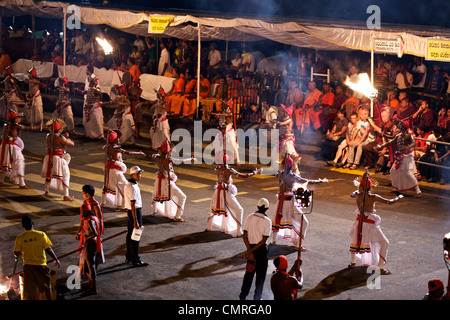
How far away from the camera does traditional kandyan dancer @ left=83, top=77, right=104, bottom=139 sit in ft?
71.3

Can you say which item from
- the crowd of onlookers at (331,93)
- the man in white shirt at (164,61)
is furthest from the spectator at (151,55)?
the man in white shirt at (164,61)

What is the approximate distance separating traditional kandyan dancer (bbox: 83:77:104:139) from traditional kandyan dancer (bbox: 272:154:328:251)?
10.7 metres

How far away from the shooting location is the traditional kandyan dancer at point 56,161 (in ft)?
51.0

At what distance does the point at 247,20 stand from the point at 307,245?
10.2 meters

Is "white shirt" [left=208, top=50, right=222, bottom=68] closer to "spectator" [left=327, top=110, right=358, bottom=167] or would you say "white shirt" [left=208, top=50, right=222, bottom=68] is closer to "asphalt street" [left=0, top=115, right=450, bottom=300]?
"spectator" [left=327, top=110, right=358, bottom=167]

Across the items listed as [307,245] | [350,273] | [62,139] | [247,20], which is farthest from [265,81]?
[350,273]

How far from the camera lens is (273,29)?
20641 mm

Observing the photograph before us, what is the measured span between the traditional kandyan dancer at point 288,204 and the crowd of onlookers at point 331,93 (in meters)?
5.63

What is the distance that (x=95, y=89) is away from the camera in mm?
21656

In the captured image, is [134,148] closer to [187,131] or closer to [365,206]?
[187,131]

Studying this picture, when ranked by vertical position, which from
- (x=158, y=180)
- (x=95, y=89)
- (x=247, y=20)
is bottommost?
(x=158, y=180)

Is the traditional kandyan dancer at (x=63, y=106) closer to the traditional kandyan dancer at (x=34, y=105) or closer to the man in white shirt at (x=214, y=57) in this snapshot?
the traditional kandyan dancer at (x=34, y=105)

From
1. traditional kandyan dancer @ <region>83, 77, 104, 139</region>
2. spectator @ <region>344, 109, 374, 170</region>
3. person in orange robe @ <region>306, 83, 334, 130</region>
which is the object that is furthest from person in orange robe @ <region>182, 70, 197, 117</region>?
spectator @ <region>344, 109, 374, 170</region>
